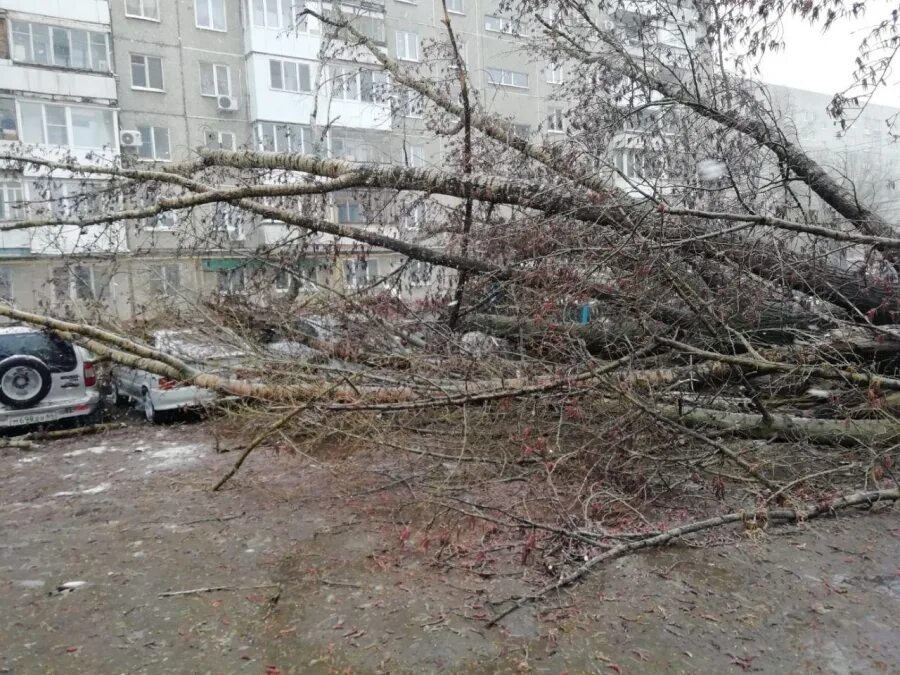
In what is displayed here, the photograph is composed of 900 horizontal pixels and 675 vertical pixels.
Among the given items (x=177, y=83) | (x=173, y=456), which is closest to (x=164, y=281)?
(x=173, y=456)

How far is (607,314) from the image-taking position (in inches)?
194

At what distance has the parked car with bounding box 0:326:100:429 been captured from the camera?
22.2 ft

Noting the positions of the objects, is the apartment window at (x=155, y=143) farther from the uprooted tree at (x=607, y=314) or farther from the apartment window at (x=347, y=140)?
the uprooted tree at (x=607, y=314)

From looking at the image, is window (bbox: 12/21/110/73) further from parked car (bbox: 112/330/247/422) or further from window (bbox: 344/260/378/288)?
window (bbox: 344/260/378/288)

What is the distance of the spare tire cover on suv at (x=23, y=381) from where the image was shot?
6.70m

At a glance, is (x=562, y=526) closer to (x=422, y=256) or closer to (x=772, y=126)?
(x=422, y=256)

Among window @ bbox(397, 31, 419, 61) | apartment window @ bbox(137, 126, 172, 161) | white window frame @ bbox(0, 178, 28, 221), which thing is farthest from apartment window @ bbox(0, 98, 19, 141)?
window @ bbox(397, 31, 419, 61)

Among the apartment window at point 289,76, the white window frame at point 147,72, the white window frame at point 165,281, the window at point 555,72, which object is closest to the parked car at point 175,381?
the white window frame at point 165,281

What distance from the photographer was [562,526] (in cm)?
349

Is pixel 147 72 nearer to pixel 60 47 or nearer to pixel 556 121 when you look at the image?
pixel 60 47

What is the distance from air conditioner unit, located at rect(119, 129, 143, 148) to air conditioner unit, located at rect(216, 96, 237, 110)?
250 centimetres

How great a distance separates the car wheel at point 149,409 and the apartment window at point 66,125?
12.0 m

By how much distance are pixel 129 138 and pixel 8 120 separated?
288 cm

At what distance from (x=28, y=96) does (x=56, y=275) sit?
13.2m
